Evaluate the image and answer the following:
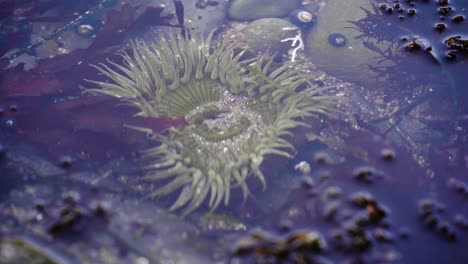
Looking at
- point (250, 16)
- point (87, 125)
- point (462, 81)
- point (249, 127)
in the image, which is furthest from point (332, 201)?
point (250, 16)

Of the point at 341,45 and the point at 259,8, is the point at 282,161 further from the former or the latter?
the point at 259,8

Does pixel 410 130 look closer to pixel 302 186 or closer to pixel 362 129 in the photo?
pixel 362 129

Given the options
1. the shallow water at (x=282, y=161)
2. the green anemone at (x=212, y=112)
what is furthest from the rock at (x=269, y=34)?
the green anemone at (x=212, y=112)

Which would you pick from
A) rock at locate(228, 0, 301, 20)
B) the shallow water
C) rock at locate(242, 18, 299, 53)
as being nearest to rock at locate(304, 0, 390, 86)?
the shallow water

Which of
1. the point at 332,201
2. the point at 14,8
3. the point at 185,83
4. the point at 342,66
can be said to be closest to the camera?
the point at 332,201

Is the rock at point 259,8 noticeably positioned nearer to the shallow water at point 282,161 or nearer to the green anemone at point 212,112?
the shallow water at point 282,161

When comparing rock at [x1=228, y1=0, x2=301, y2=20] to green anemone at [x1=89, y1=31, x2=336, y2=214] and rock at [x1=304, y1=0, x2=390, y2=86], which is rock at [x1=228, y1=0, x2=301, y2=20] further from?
green anemone at [x1=89, y1=31, x2=336, y2=214]
